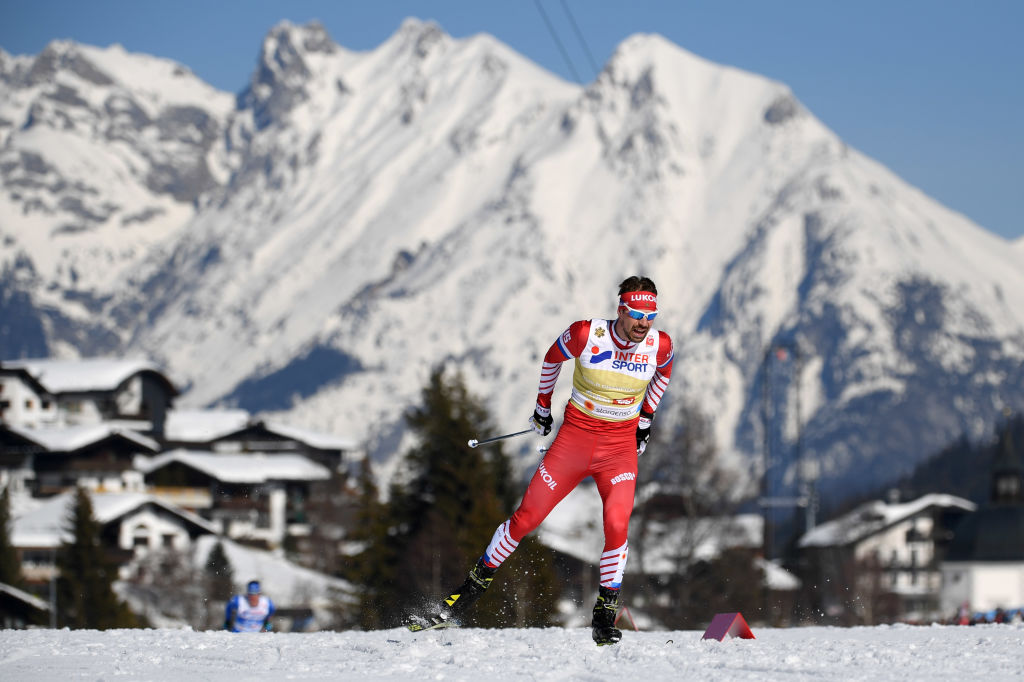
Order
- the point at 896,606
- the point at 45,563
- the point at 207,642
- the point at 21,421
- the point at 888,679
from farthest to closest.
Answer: the point at 21,421 < the point at 896,606 < the point at 45,563 < the point at 207,642 < the point at 888,679

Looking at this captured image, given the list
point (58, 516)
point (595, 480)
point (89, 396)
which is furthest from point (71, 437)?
point (595, 480)

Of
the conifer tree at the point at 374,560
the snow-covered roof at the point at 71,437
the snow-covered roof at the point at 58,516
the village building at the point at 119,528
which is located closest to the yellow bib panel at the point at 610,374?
the conifer tree at the point at 374,560

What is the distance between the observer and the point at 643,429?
14695mm

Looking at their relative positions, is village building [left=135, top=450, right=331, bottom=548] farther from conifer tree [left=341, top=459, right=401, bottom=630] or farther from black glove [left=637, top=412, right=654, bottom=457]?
black glove [left=637, top=412, right=654, bottom=457]

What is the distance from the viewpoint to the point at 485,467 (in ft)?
159

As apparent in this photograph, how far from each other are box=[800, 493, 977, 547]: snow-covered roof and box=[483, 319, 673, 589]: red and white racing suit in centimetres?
9591

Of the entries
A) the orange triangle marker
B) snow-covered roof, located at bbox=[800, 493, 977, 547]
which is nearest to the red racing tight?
the orange triangle marker

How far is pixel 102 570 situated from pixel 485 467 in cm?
1919

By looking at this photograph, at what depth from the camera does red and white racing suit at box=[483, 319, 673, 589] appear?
1415 cm

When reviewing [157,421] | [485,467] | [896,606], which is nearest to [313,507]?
[157,421]

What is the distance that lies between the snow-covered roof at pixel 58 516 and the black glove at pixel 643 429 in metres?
62.5

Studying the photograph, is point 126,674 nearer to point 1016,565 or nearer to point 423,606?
point 423,606

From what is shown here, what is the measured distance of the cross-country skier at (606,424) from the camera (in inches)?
556

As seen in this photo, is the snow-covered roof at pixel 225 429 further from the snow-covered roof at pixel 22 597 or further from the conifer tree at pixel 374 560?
the conifer tree at pixel 374 560
